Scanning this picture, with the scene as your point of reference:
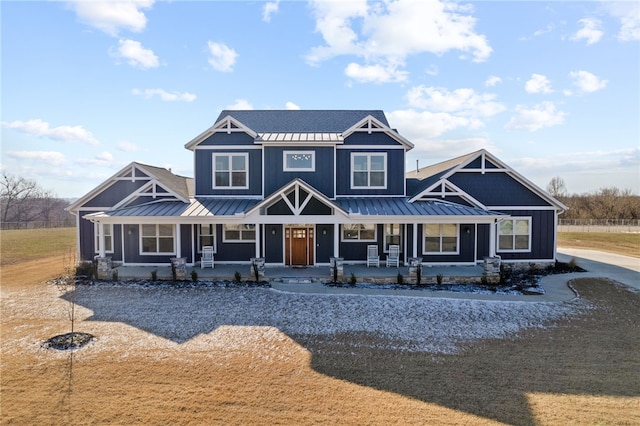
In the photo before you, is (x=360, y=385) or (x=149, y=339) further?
(x=149, y=339)

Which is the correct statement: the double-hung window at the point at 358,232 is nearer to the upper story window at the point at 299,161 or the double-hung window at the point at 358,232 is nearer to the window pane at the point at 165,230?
the upper story window at the point at 299,161

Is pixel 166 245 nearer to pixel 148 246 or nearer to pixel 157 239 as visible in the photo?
pixel 157 239

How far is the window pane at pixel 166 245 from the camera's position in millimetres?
15750

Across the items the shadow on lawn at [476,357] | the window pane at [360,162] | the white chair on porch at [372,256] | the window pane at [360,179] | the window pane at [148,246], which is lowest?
the shadow on lawn at [476,357]

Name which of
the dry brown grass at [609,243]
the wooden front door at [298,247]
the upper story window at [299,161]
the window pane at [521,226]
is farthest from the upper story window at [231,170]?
the dry brown grass at [609,243]

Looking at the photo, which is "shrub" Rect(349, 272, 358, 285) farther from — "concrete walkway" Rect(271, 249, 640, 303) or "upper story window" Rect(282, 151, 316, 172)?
"upper story window" Rect(282, 151, 316, 172)

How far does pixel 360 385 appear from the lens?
6.11m

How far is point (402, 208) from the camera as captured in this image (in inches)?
600

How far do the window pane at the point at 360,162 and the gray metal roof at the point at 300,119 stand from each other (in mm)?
2549

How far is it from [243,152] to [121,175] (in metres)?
6.08

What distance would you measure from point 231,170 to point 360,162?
633 centimetres

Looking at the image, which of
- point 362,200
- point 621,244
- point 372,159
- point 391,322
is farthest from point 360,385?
point 621,244

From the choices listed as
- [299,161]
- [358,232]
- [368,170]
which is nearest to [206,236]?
[299,161]

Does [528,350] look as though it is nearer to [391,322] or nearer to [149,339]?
[391,322]
